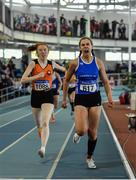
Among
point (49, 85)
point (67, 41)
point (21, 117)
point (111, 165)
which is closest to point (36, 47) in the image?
point (49, 85)

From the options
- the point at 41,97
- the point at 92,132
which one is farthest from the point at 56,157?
the point at 92,132

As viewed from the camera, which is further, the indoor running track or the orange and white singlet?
the orange and white singlet

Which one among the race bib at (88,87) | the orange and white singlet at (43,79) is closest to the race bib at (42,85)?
the orange and white singlet at (43,79)

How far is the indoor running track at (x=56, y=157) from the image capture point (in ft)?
29.6

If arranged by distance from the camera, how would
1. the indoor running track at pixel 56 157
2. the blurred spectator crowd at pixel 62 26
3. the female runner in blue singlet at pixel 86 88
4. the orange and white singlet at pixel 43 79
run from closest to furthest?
1. the indoor running track at pixel 56 157
2. the female runner in blue singlet at pixel 86 88
3. the orange and white singlet at pixel 43 79
4. the blurred spectator crowd at pixel 62 26

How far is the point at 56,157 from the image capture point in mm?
11055

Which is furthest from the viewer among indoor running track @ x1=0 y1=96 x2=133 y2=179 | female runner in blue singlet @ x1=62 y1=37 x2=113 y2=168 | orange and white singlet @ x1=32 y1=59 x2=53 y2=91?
orange and white singlet @ x1=32 y1=59 x2=53 y2=91

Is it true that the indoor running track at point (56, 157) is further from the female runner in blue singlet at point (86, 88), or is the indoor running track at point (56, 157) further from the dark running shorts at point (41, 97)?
the dark running shorts at point (41, 97)

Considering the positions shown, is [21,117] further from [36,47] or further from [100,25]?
[100,25]

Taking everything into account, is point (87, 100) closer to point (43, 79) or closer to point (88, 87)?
point (88, 87)

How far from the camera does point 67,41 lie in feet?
155

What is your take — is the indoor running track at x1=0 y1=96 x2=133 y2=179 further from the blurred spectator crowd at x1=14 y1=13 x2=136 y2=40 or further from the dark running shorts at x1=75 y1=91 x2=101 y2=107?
the blurred spectator crowd at x1=14 y1=13 x2=136 y2=40

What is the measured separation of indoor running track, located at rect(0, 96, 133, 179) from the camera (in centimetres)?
903

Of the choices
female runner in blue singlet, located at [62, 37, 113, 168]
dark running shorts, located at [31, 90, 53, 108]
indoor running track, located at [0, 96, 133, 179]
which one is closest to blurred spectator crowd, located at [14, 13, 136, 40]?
indoor running track, located at [0, 96, 133, 179]
